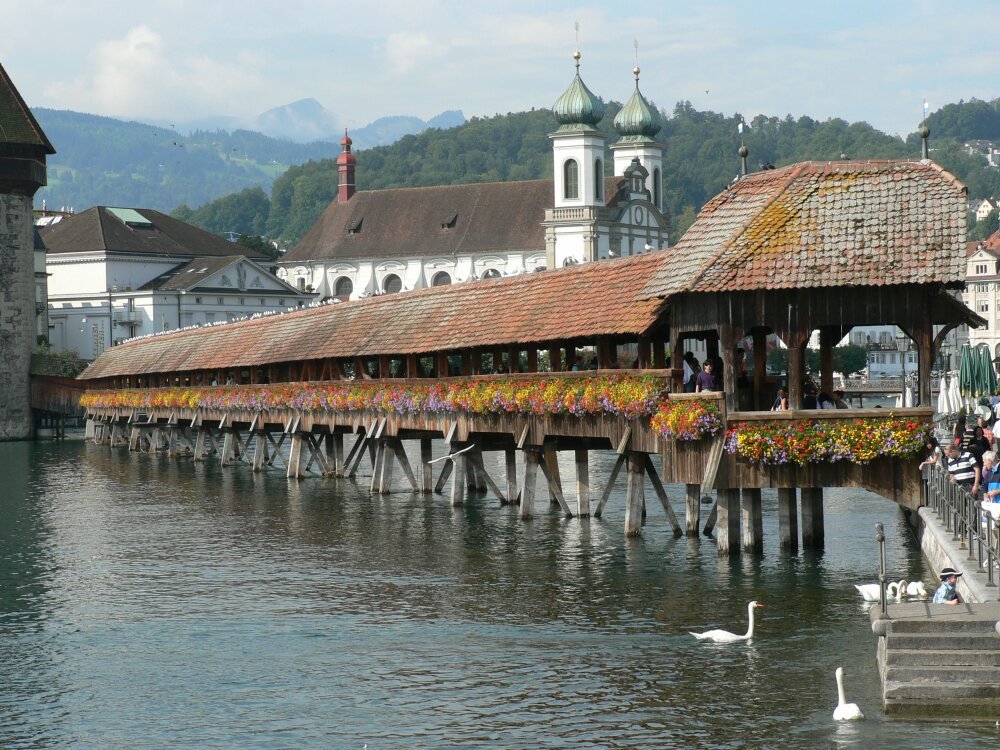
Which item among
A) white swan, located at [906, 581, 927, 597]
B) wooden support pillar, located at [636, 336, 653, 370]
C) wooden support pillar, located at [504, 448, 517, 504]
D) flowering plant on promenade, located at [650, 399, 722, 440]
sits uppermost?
wooden support pillar, located at [636, 336, 653, 370]

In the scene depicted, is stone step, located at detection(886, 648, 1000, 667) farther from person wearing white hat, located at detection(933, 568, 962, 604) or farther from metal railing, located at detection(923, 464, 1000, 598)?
metal railing, located at detection(923, 464, 1000, 598)

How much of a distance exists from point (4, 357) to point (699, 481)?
66746 millimetres

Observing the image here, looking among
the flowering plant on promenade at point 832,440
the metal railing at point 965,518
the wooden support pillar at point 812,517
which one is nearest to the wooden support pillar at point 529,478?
the wooden support pillar at point 812,517

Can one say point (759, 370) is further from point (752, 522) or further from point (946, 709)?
point (946, 709)

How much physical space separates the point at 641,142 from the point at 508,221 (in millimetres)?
12811

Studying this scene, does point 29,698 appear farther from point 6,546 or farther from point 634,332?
point 6,546

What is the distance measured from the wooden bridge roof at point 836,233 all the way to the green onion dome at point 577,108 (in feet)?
320

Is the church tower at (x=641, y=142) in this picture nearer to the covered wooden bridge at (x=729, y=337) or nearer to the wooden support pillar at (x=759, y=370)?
the covered wooden bridge at (x=729, y=337)

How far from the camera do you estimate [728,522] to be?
86.2ft

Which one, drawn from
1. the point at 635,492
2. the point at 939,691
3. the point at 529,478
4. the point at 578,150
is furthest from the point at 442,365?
the point at 578,150

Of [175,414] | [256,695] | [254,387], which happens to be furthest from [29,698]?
[175,414]

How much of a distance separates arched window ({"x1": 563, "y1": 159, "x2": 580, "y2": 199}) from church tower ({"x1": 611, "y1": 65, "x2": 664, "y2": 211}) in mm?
10250

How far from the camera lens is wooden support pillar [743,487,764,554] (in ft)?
85.8

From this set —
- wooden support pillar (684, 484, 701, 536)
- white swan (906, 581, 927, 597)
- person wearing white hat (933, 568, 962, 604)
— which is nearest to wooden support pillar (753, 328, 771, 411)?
wooden support pillar (684, 484, 701, 536)
